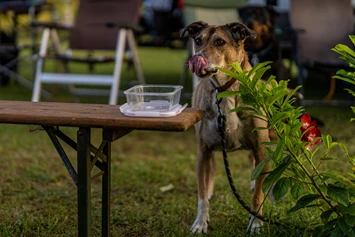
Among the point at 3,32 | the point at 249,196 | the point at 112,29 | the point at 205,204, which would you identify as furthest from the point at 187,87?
the point at 205,204

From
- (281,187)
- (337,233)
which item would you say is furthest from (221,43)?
(337,233)

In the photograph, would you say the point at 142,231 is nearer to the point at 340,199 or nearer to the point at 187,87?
the point at 340,199

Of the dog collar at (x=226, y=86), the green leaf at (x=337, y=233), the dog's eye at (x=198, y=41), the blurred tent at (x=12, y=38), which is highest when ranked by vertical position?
the dog's eye at (x=198, y=41)

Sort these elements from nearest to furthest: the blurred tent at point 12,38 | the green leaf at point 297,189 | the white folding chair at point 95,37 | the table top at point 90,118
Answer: the table top at point 90,118 < the green leaf at point 297,189 < the white folding chair at point 95,37 < the blurred tent at point 12,38

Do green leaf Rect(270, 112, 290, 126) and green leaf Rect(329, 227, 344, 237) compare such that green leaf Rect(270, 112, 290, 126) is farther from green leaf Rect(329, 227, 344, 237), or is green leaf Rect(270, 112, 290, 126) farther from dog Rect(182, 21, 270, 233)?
dog Rect(182, 21, 270, 233)

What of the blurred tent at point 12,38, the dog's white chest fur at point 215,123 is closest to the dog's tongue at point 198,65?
the dog's white chest fur at point 215,123

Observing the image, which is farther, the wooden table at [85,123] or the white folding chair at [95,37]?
the white folding chair at [95,37]

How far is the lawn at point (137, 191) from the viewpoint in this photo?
3.29m

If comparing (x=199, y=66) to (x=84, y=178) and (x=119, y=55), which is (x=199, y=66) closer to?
(x=84, y=178)

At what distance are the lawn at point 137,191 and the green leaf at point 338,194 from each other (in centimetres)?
47

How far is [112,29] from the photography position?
693 centimetres

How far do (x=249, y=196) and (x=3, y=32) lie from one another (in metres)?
6.30

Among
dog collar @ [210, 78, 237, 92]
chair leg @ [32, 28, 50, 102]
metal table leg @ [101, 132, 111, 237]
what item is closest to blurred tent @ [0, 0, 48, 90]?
chair leg @ [32, 28, 50, 102]

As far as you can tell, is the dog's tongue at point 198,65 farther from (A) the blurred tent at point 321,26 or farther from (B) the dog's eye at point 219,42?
(A) the blurred tent at point 321,26
